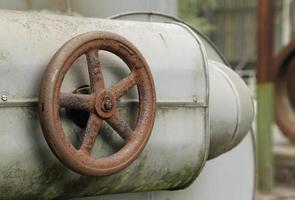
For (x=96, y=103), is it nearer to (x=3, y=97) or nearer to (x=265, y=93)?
(x=3, y=97)

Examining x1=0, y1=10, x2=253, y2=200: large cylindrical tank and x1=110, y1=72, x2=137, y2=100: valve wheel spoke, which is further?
x1=110, y1=72, x2=137, y2=100: valve wheel spoke

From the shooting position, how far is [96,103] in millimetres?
1551

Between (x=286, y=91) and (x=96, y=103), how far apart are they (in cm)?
552

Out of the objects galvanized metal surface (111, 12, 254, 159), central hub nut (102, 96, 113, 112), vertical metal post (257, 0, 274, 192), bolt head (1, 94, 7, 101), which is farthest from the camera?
vertical metal post (257, 0, 274, 192)

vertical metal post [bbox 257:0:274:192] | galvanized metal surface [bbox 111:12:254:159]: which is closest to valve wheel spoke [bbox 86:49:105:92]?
galvanized metal surface [bbox 111:12:254:159]

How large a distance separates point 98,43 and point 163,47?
285 mm

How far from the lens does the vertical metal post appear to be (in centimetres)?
580

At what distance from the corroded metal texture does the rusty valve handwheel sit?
16.5 ft

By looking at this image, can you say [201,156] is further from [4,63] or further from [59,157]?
[4,63]

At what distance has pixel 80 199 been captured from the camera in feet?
5.83

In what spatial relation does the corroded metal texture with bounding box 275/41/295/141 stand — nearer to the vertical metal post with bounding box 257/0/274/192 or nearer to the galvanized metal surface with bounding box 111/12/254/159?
the vertical metal post with bounding box 257/0/274/192

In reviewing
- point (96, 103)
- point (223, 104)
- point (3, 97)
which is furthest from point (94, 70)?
point (223, 104)

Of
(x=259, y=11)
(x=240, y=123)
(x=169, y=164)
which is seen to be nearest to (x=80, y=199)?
(x=169, y=164)

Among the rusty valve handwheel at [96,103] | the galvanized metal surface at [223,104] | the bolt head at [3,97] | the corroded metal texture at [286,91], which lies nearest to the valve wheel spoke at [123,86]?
the rusty valve handwheel at [96,103]
